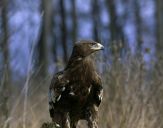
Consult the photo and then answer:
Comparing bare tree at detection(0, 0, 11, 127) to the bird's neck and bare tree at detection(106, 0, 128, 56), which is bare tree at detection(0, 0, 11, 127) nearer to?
the bird's neck

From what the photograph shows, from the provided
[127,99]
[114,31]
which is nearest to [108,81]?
[127,99]

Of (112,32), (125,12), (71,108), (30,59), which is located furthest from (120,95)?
(125,12)

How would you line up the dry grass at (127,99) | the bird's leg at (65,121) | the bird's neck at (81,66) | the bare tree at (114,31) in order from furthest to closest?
the bare tree at (114,31) → the dry grass at (127,99) → the bird's leg at (65,121) → the bird's neck at (81,66)

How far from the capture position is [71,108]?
428 cm

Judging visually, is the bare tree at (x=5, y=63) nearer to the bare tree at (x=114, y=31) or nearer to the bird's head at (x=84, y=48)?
the bird's head at (x=84, y=48)

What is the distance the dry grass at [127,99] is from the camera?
19.3 ft

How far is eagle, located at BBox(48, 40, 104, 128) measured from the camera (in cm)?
414

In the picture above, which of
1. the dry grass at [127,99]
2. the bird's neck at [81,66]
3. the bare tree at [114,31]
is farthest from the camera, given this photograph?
the bare tree at [114,31]

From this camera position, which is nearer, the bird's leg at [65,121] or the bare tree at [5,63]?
the bird's leg at [65,121]

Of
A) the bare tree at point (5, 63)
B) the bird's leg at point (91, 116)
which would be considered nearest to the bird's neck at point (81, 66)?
the bird's leg at point (91, 116)

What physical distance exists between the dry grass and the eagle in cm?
148

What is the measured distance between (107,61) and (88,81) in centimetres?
225

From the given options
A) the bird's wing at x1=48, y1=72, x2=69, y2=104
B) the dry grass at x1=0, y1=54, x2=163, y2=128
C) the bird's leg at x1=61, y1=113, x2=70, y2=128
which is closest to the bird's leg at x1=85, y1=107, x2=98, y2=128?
the bird's leg at x1=61, y1=113, x2=70, y2=128

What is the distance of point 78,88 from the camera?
4.14 metres
